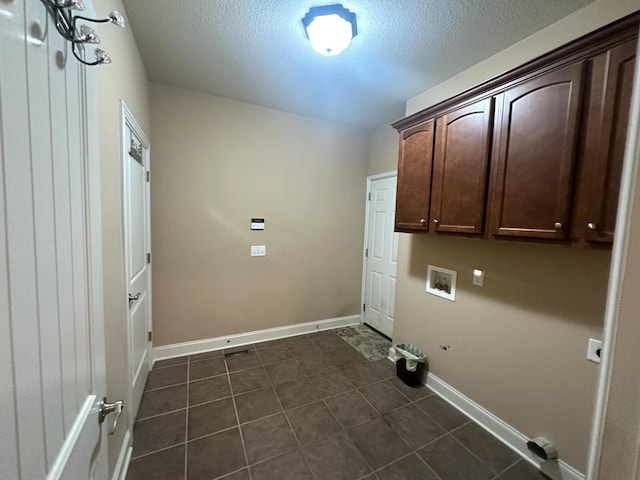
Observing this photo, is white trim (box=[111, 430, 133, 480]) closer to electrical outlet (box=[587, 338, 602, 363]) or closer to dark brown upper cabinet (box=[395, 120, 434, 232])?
dark brown upper cabinet (box=[395, 120, 434, 232])

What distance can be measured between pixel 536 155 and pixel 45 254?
2.01 metres

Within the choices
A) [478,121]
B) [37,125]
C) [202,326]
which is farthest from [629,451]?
[202,326]

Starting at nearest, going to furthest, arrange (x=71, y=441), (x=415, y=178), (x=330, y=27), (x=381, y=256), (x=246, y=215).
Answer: (x=71, y=441)
(x=330, y=27)
(x=415, y=178)
(x=246, y=215)
(x=381, y=256)

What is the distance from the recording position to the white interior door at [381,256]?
3.25 m

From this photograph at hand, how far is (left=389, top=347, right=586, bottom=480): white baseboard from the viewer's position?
1.53m

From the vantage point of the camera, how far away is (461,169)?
180 centimetres

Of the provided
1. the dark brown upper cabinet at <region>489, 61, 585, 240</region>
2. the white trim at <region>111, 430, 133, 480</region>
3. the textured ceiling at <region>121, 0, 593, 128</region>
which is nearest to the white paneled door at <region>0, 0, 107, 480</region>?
the white trim at <region>111, 430, 133, 480</region>

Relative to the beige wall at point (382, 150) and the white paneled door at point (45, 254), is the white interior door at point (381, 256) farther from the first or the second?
the white paneled door at point (45, 254)

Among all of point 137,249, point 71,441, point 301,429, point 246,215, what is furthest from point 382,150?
point 71,441

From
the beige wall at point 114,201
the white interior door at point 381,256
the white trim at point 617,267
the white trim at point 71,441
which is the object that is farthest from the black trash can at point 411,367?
the white trim at point 71,441

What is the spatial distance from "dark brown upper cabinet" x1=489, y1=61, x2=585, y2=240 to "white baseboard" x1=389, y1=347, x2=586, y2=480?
1.37 metres

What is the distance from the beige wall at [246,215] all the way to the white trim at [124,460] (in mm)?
1163

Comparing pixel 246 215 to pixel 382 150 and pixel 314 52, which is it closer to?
pixel 314 52

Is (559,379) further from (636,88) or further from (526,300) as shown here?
(636,88)
